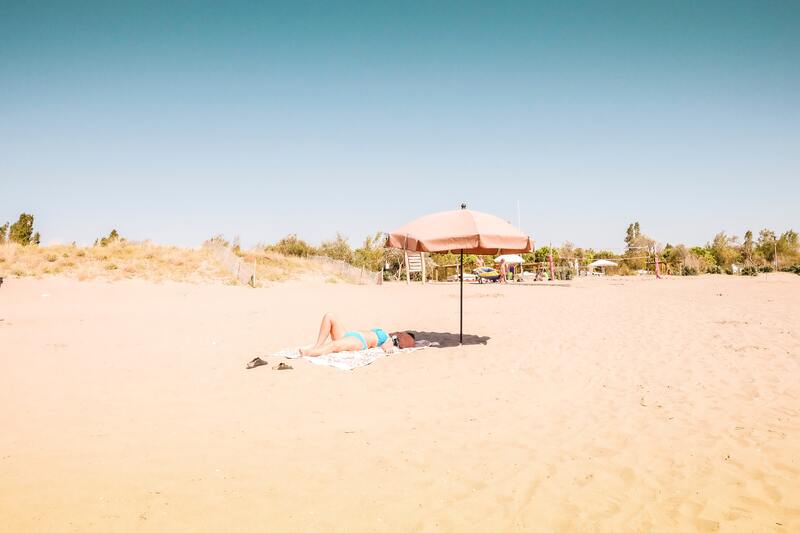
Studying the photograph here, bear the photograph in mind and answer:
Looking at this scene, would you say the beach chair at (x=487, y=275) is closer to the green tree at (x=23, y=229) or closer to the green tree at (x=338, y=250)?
the green tree at (x=338, y=250)

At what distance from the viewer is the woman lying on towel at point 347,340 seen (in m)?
7.62

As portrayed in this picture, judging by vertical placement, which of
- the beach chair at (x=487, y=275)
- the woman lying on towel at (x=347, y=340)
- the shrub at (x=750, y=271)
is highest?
the shrub at (x=750, y=271)

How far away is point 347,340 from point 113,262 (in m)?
19.3

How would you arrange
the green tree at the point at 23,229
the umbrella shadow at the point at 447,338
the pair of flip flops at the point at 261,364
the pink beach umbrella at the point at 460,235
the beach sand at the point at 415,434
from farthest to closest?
1. the green tree at the point at 23,229
2. the umbrella shadow at the point at 447,338
3. the pink beach umbrella at the point at 460,235
4. the pair of flip flops at the point at 261,364
5. the beach sand at the point at 415,434

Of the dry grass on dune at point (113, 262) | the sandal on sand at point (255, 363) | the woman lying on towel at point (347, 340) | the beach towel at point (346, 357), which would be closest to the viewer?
the sandal on sand at point (255, 363)

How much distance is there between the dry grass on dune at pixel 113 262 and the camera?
19922 millimetres

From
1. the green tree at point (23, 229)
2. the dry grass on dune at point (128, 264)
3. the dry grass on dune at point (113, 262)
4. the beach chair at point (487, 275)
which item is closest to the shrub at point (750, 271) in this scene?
the beach chair at point (487, 275)

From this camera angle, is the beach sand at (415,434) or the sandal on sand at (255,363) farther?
the sandal on sand at (255,363)

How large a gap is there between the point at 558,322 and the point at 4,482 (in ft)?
33.0

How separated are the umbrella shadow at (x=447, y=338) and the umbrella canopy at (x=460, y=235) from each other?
6.45 ft

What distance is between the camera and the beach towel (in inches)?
276

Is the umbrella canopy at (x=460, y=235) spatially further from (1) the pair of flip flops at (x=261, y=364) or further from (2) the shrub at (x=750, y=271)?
(2) the shrub at (x=750, y=271)

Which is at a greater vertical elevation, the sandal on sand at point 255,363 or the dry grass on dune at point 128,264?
the dry grass on dune at point 128,264

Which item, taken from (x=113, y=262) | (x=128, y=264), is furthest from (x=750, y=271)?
(x=113, y=262)
